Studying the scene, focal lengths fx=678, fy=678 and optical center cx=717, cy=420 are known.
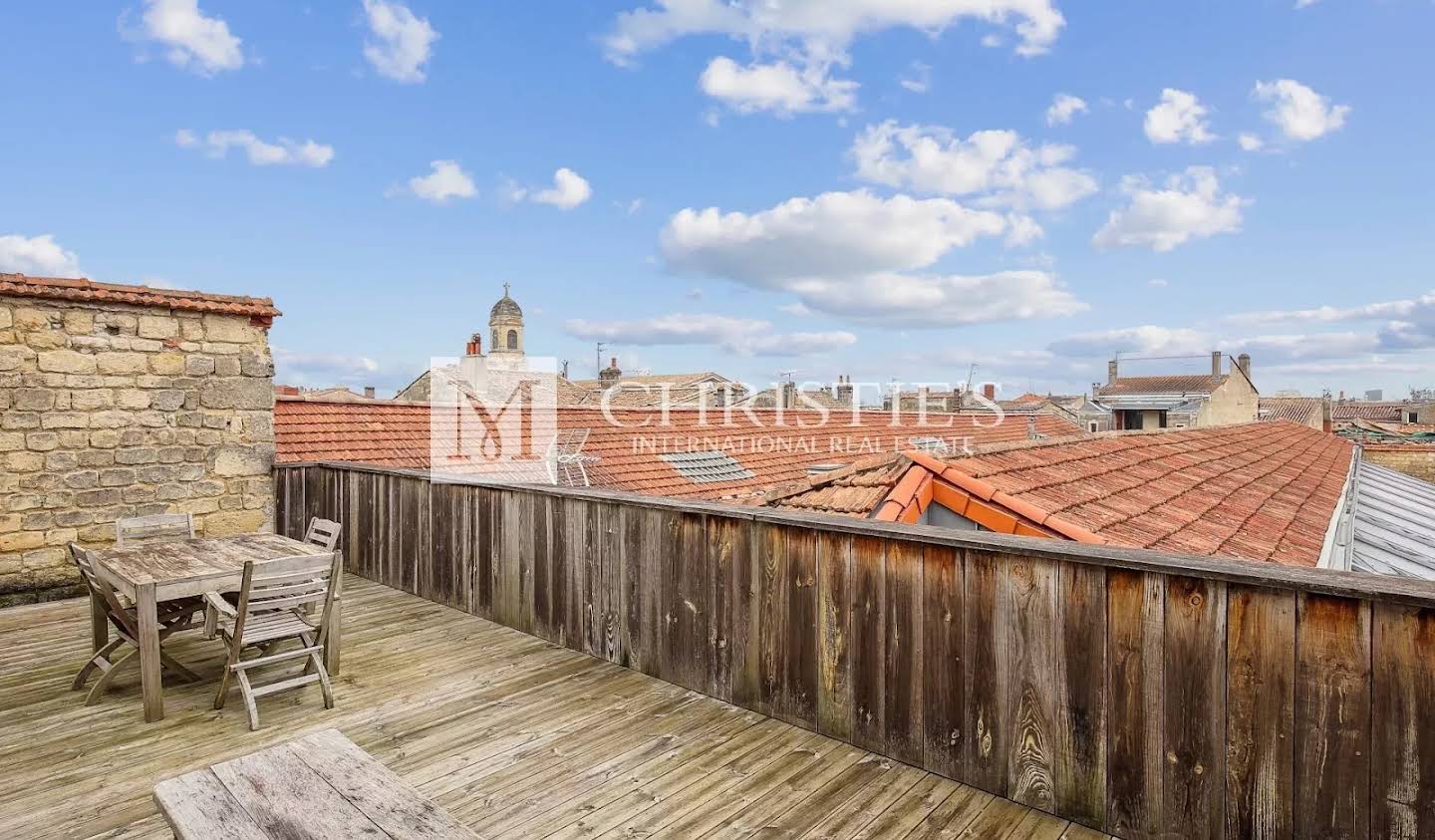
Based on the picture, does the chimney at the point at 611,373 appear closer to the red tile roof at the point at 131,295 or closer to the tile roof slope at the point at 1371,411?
the red tile roof at the point at 131,295

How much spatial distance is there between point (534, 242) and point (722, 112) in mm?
9446

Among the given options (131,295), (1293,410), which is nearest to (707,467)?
(131,295)

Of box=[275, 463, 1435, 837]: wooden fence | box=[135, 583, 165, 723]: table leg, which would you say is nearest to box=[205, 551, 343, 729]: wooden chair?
box=[135, 583, 165, 723]: table leg

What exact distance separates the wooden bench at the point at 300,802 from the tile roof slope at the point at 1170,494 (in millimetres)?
3589

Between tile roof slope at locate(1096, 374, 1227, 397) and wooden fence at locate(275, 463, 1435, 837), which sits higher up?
tile roof slope at locate(1096, 374, 1227, 397)

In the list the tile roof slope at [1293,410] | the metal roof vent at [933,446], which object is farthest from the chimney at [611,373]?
the tile roof slope at [1293,410]

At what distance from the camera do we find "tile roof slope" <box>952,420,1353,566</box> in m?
4.25

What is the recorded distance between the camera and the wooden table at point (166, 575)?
332 centimetres

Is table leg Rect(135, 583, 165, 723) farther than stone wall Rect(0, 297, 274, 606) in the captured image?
No

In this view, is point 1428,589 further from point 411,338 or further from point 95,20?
point 411,338

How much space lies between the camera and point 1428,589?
1797 mm

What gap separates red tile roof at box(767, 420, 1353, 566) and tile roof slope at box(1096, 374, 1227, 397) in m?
29.0

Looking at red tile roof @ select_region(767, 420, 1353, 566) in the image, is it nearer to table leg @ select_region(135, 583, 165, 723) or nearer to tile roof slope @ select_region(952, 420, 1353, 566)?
tile roof slope @ select_region(952, 420, 1353, 566)

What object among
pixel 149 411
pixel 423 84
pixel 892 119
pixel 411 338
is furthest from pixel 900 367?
pixel 149 411
